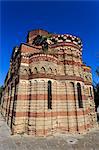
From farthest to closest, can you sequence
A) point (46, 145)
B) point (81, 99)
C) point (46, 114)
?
point (81, 99)
point (46, 114)
point (46, 145)

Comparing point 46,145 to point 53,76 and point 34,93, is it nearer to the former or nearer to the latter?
point 34,93

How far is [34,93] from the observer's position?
12.9 metres

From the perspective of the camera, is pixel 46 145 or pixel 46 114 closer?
pixel 46 145

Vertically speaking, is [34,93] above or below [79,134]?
above

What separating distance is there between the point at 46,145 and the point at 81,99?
6.44 metres

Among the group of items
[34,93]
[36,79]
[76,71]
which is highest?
[76,71]

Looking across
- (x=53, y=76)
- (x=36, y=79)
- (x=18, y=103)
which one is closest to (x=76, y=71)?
(x=53, y=76)

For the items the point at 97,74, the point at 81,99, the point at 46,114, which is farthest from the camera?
the point at 97,74

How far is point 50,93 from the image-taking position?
44.1ft

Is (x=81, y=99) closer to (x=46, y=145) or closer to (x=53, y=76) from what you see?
(x=53, y=76)

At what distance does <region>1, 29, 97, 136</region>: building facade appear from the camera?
1230cm

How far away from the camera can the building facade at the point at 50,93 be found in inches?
484

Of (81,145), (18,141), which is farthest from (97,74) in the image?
(18,141)

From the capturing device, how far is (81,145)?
33.0ft
